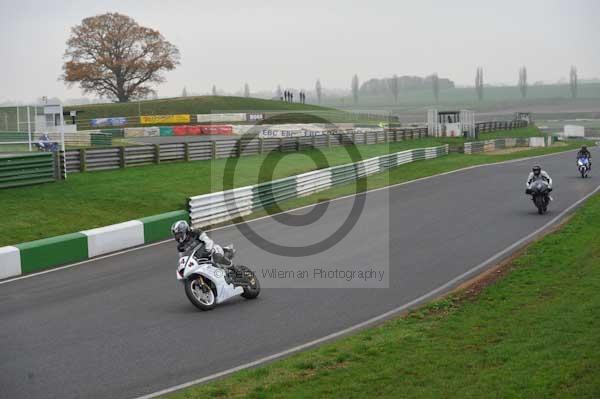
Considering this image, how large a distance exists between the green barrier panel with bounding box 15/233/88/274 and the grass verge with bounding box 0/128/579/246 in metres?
2.73

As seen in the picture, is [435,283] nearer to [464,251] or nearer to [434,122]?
[464,251]

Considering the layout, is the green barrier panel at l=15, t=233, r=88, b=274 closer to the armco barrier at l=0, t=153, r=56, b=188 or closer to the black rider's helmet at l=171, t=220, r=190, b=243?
the black rider's helmet at l=171, t=220, r=190, b=243

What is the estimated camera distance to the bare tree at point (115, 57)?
90062 millimetres

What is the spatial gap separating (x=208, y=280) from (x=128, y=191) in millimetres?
15111

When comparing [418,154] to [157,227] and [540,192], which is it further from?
[157,227]

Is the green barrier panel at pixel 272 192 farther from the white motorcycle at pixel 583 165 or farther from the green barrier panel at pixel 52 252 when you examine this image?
the white motorcycle at pixel 583 165

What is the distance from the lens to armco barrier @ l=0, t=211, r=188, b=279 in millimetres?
16375

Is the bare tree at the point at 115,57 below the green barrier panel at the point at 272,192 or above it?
above

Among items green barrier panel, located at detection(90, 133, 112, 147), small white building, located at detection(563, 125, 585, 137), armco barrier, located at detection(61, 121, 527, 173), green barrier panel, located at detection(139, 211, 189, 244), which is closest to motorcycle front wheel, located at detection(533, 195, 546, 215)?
green barrier panel, located at detection(139, 211, 189, 244)

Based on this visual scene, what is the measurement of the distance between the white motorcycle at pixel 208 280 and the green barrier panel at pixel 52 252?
17.6ft

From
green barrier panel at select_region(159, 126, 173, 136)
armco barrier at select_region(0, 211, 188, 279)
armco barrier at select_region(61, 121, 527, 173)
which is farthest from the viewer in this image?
green barrier panel at select_region(159, 126, 173, 136)

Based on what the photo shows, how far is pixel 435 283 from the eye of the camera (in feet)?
47.8

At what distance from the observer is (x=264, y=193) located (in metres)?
26.1

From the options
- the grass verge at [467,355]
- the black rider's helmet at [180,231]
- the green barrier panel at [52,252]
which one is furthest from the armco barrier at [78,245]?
Result: the grass verge at [467,355]
